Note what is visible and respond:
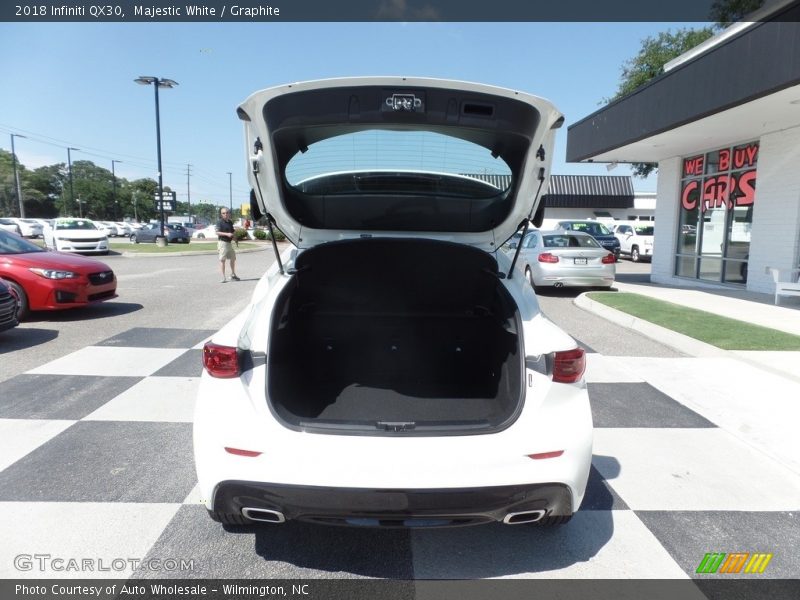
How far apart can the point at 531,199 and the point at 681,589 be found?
205 cm

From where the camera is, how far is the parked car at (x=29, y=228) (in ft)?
124

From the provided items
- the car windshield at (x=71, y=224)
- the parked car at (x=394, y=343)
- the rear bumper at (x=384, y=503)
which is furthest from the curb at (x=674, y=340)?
the car windshield at (x=71, y=224)

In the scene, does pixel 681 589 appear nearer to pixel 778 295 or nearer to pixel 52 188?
pixel 778 295

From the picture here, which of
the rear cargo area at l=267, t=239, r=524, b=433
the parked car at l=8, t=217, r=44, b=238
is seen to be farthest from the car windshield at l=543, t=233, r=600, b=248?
the parked car at l=8, t=217, r=44, b=238

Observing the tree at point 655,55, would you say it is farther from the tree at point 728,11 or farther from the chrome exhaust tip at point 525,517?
the chrome exhaust tip at point 525,517

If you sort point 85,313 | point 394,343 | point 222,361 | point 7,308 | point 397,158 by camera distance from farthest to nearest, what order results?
point 85,313 < point 7,308 < point 394,343 < point 397,158 < point 222,361

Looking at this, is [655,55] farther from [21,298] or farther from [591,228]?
[21,298]

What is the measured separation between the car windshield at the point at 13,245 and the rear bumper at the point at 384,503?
8.01 metres

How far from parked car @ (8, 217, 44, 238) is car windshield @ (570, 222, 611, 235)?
35.3m

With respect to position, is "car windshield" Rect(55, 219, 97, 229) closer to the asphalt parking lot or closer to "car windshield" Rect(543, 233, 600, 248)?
the asphalt parking lot

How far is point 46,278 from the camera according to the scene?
25.7 ft

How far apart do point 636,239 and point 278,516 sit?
81.0ft

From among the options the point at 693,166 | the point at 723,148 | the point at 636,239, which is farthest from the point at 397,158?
the point at 636,239

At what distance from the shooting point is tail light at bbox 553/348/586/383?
2430 mm
